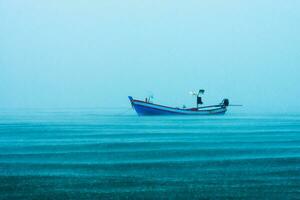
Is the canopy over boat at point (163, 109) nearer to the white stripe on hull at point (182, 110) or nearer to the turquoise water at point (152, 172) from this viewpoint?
the white stripe on hull at point (182, 110)

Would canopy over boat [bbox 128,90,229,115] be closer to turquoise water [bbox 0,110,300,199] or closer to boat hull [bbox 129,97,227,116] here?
boat hull [bbox 129,97,227,116]

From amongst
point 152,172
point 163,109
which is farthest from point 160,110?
point 152,172

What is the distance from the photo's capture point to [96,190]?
20.4 meters

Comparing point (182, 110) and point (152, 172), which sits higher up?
point (182, 110)

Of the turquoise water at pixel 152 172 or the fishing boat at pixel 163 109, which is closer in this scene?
the turquoise water at pixel 152 172

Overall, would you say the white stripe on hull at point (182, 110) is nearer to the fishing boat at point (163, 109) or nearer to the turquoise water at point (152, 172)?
the fishing boat at point (163, 109)

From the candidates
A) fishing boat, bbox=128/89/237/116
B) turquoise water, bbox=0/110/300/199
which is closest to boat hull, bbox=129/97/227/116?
fishing boat, bbox=128/89/237/116

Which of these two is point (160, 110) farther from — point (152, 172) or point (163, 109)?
point (152, 172)

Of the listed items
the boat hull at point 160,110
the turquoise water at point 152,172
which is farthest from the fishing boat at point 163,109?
the turquoise water at point 152,172

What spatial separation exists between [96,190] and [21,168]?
7.64 metres

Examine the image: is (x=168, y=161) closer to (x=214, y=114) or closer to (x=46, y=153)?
(x=46, y=153)

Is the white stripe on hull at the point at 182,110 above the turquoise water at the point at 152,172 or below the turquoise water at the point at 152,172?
above

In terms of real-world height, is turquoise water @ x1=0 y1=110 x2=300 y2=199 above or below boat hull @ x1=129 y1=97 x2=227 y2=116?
below

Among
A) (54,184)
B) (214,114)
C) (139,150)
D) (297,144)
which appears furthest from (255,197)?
(214,114)
